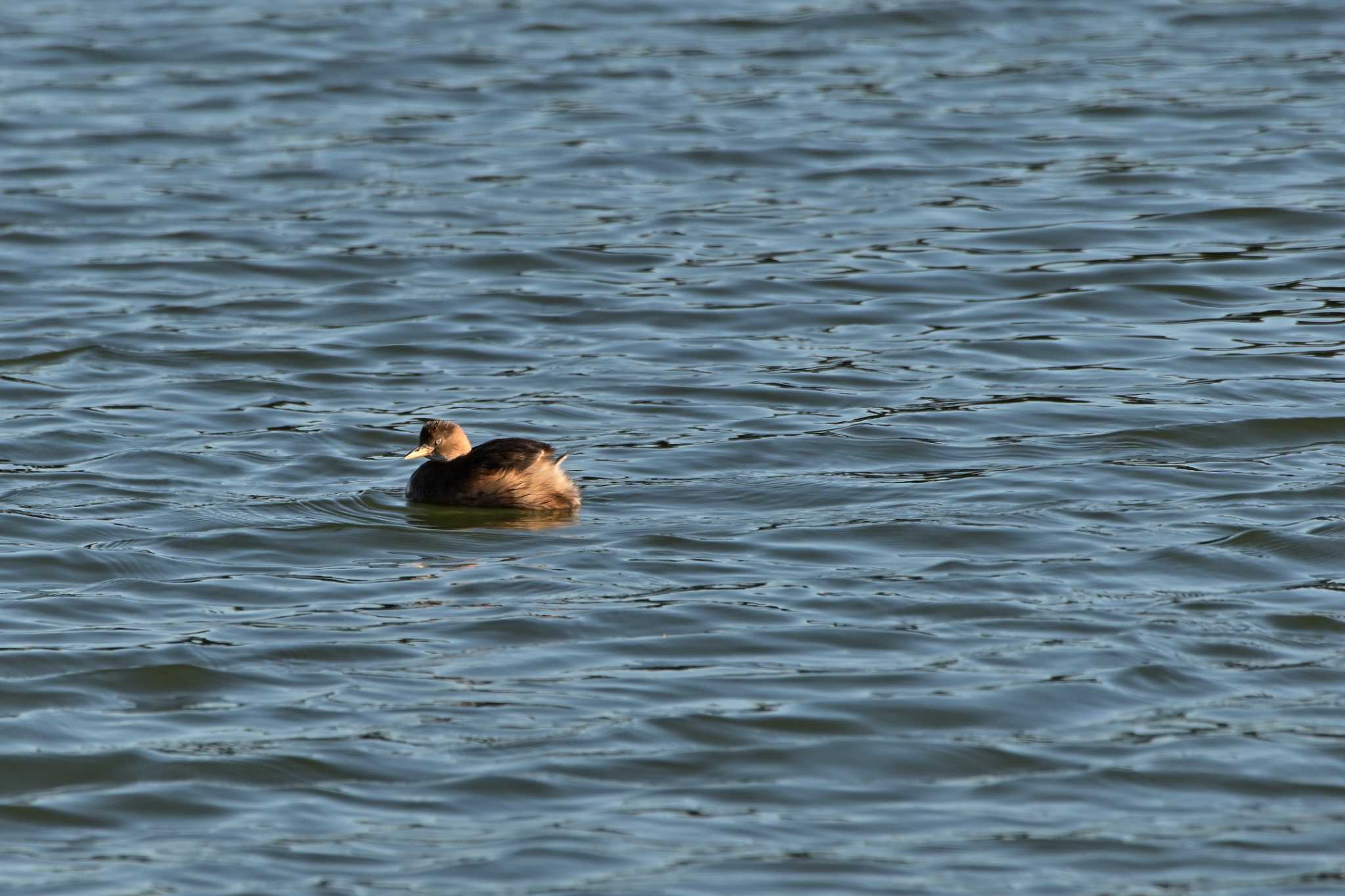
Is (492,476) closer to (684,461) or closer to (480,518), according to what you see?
(480,518)

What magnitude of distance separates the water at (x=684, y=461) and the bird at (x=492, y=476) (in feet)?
0.45

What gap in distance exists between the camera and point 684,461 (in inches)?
444

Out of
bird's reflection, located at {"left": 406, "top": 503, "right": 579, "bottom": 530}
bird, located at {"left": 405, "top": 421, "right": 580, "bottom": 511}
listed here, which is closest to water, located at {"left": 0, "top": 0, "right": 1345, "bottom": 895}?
bird's reflection, located at {"left": 406, "top": 503, "right": 579, "bottom": 530}

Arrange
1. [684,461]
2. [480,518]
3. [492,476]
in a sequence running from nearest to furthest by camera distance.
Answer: [492,476]
[480,518]
[684,461]

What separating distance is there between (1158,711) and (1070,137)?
464 inches

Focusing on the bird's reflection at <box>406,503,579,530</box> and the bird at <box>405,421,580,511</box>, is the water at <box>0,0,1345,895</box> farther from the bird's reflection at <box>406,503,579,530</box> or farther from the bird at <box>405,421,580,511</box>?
the bird at <box>405,421,580,511</box>

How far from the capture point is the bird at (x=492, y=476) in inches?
410

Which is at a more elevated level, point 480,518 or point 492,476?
point 492,476

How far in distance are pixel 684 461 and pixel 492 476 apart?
1194 mm

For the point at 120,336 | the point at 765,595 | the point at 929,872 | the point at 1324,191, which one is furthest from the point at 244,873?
the point at 1324,191

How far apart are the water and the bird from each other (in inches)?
5.4

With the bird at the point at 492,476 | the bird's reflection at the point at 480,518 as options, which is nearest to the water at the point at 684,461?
the bird's reflection at the point at 480,518

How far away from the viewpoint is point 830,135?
19000 mm

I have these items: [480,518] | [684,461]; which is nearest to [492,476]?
[480,518]
